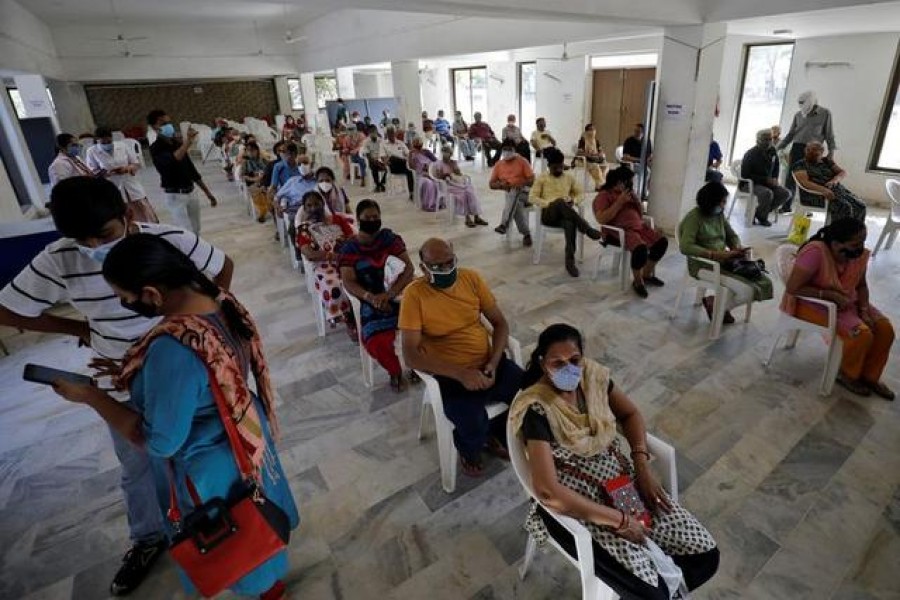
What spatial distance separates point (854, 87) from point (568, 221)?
5.32 metres

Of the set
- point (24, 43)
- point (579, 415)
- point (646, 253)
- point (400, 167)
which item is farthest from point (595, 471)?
point (24, 43)

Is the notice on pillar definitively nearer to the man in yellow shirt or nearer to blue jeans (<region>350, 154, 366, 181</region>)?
the man in yellow shirt

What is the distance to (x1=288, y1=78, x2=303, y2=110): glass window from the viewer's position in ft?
58.3

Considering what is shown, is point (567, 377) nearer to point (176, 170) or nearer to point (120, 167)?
point (176, 170)

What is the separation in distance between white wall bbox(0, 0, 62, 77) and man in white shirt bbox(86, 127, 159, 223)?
421 cm

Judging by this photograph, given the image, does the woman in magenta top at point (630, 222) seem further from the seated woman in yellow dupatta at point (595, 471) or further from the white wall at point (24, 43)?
the white wall at point (24, 43)

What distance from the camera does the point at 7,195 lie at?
595 cm

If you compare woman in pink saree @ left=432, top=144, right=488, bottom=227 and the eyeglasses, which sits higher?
the eyeglasses

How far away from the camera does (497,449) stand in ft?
8.26

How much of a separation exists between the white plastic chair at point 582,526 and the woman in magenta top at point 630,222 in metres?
2.65

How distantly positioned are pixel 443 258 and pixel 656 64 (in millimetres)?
9298

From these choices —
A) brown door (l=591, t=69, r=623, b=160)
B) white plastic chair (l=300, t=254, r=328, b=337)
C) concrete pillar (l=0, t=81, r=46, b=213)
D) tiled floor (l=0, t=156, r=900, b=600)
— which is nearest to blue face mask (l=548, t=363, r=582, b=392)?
tiled floor (l=0, t=156, r=900, b=600)

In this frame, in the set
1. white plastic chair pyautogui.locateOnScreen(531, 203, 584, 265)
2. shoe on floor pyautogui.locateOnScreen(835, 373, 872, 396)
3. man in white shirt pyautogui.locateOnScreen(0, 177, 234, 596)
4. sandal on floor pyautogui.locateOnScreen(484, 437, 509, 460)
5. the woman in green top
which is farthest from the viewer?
white plastic chair pyautogui.locateOnScreen(531, 203, 584, 265)

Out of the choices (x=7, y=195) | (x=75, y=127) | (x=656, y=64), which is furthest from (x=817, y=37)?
(x=75, y=127)
